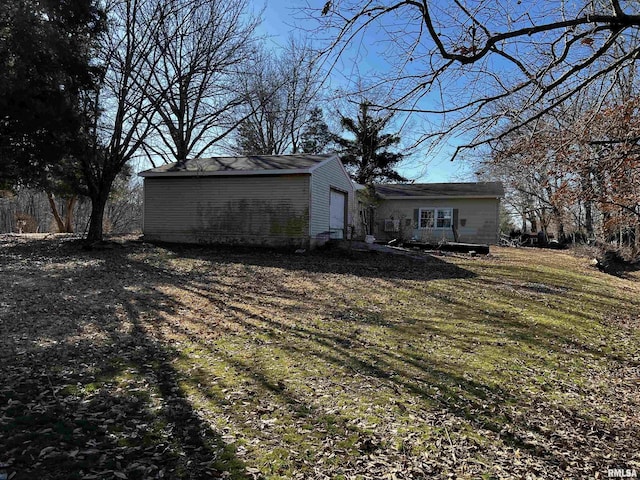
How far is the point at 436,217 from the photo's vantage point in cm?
2261

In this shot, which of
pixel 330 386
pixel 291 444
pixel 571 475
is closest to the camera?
pixel 571 475

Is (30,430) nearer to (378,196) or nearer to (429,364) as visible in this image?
(429,364)

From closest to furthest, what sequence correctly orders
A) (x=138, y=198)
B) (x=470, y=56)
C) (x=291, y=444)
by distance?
(x=291, y=444), (x=470, y=56), (x=138, y=198)

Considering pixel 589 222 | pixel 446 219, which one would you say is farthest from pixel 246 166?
pixel 589 222

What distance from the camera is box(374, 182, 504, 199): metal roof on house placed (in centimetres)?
2169

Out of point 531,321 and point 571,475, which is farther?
point 531,321

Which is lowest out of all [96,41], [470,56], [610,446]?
[610,446]

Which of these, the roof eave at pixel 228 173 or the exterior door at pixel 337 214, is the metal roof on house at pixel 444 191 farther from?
the roof eave at pixel 228 173

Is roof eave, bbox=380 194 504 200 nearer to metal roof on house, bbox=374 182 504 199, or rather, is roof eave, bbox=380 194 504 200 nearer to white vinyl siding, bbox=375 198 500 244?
metal roof on house, bbox=374 182 504 199

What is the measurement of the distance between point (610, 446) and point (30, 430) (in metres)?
4.29

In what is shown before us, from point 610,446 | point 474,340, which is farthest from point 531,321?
point 610,446

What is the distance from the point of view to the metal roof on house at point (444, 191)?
854 inches

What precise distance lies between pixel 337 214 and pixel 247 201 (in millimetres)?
3841

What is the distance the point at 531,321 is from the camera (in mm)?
6797
